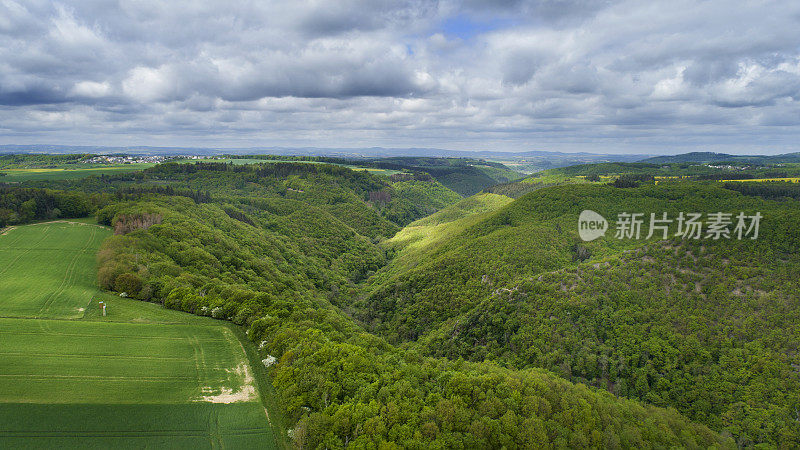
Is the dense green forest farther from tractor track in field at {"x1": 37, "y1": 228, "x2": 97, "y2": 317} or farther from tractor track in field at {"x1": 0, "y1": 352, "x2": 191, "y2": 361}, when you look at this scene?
tractor track in field at {"x1": 0, "y1": 352, "x2": 191, "y2": 361}

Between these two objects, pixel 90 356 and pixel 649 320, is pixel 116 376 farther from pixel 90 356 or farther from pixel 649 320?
pixel 649 320

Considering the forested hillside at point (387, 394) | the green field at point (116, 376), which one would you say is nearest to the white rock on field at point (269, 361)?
the forested hillside at point (387, 394)

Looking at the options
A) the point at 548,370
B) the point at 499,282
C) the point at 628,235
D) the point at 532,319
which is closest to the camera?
the point at 548,370

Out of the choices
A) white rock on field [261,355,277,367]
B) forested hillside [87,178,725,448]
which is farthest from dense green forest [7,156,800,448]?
white rock on field [261,355,277,367]

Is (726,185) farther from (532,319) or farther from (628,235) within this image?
(532,319)

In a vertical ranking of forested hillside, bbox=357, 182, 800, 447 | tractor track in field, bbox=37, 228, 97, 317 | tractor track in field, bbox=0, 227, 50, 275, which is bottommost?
forested hillside, bbox=357, 182, 800, 447

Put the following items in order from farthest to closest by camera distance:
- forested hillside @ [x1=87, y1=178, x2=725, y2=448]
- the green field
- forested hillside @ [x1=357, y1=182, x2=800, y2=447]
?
forested hillside @ [x1=357, y1=182, x2=800, y2=447], forested hillside @ [x1=87, y1=178, x2=725, y2=448], the green field

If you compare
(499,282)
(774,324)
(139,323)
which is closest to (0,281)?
(139,323)
